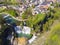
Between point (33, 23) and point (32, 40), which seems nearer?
point (32, 40)

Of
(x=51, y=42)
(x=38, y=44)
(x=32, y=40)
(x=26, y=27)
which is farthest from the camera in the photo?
(x=26, y=27)

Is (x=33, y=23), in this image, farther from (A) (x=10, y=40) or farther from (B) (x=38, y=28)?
(A) (x=10, y=40)

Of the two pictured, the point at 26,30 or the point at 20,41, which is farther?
the point at 26,30

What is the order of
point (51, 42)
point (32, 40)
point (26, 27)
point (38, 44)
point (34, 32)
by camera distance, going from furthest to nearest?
point (26, 27) → point (34, 32) → point (32, 40) → point (38, 44) → point (51, 42)

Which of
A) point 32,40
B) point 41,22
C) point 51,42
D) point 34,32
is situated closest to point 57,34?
point 51,42

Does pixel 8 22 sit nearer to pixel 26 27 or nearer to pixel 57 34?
pixel 26 27

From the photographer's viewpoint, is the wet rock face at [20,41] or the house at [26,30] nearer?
the wet rock face at [20,41]

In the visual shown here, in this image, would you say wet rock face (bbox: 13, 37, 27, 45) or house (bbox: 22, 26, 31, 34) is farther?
house (bbox: 22, 26, 31, 34)

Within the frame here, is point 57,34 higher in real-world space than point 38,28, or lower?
higher

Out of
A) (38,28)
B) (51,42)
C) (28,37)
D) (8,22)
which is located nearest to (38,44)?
(51,42)
